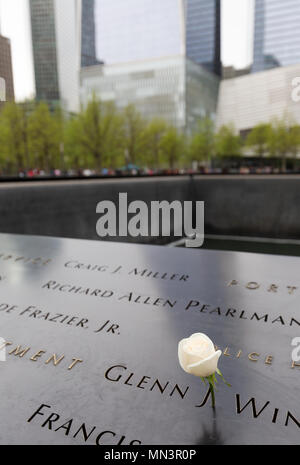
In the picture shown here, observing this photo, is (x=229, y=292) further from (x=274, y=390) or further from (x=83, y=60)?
(x=83, y=60)

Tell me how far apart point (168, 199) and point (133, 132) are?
1838 cm

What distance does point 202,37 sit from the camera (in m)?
67.6

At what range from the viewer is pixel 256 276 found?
9.81ft

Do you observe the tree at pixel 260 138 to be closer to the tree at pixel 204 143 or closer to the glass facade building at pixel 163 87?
the tree at pixel 204 143

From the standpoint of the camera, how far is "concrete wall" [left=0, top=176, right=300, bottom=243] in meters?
8.20

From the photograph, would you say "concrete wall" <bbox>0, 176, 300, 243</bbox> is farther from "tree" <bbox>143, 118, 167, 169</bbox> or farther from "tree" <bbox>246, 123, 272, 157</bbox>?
"tree" <bbox>246, 123, 272, 157</bbox>

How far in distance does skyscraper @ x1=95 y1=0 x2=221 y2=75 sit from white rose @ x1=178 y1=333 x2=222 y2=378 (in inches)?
2773

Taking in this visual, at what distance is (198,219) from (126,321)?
13.8 m

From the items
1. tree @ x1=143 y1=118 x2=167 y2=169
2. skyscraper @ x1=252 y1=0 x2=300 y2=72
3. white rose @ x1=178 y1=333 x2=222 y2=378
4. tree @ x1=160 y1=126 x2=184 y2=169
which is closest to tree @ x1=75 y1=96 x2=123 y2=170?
tree @ x1=143 y1=118 x2=167 y2=169

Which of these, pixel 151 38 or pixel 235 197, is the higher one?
pixel 151 38

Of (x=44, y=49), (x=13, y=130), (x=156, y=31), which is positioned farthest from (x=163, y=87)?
(x=13, y=130)

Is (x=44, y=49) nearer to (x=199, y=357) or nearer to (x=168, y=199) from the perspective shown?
(x=168, y=199)
